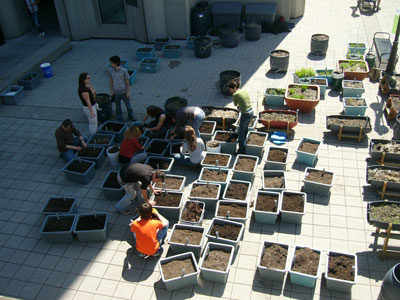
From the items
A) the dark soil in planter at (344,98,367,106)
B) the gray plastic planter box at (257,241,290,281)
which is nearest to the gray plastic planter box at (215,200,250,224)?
the gray plastic planter box at (257,241,290,281)

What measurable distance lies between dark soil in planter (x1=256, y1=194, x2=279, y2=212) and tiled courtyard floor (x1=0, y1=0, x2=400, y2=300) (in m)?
0.40

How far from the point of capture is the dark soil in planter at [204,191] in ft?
30.3

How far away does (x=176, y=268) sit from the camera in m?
7.68

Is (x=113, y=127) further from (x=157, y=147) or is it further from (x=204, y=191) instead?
(x=204, y=191)

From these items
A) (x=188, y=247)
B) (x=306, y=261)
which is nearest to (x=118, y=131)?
(x=188, y=247)

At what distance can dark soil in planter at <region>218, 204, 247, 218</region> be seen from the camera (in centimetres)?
871

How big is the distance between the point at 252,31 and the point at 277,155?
853 centimetres

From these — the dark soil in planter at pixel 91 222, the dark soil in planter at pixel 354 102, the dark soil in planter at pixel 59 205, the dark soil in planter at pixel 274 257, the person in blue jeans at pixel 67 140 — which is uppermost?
the person in blue jeans at pixel 67 140

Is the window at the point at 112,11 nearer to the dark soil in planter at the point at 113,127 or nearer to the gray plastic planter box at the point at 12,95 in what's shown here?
the gray plastic planter box at the point at 12,95

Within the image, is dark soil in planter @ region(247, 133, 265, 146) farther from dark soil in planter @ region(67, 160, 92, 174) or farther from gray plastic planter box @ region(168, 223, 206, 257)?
dark soil in planter @ region(67, 160, 92, 174)

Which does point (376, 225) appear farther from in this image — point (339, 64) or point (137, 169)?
point (339, 64)

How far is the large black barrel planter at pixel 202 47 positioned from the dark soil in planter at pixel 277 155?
695 centimetres

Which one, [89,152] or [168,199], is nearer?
[168,199]

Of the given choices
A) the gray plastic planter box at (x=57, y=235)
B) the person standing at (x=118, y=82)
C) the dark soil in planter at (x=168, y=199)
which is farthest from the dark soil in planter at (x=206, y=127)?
the gray plastic planter box at (x=57, y=235)
